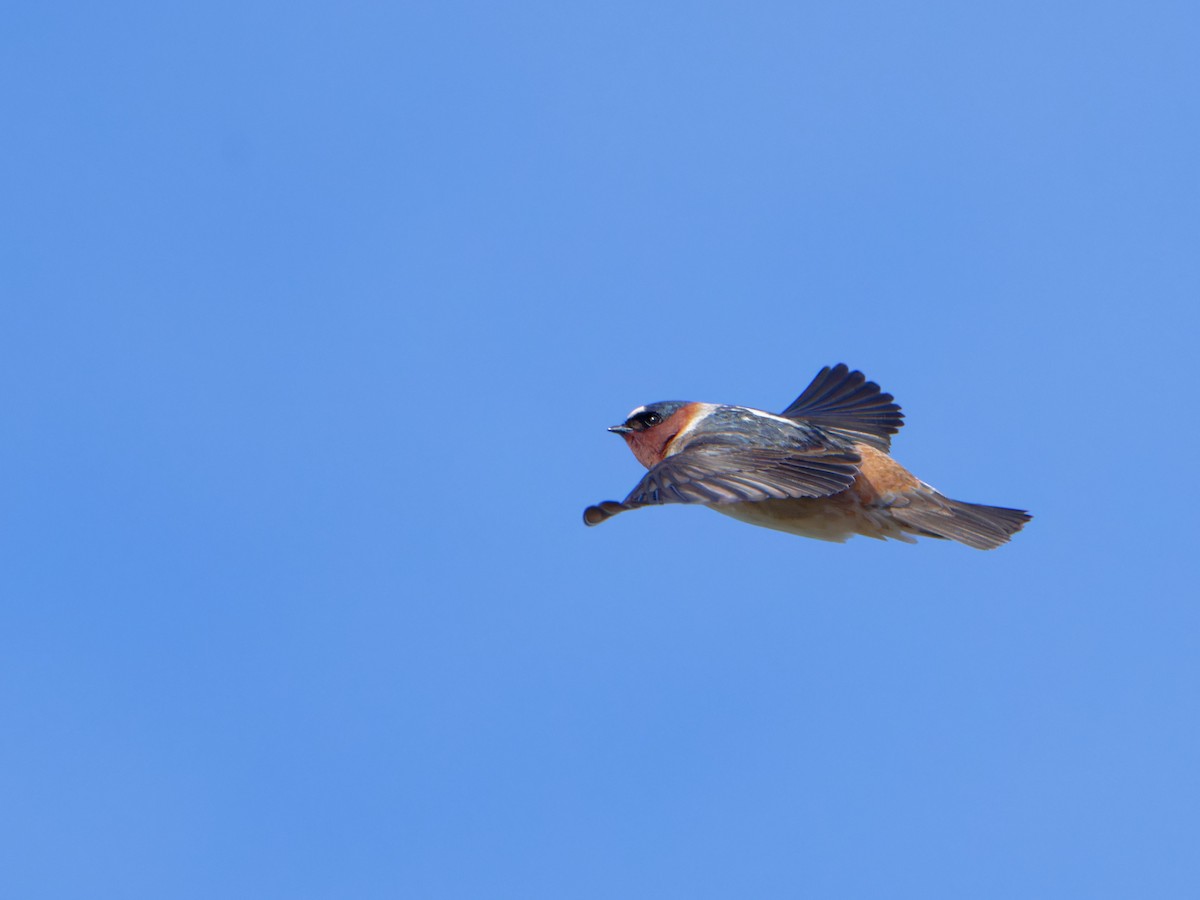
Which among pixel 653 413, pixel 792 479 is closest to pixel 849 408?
pixel 653 413

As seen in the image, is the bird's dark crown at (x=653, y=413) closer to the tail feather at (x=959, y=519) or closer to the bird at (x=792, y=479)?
the bird at (x=792, y=479)

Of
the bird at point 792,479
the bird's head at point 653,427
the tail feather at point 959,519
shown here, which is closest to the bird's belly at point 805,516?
the bird at point 792,479

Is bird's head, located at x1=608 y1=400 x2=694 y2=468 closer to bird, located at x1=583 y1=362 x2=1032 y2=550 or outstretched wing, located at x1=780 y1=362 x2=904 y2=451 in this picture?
bird, located at x1=583 y1=362 x2=1032 y2=550

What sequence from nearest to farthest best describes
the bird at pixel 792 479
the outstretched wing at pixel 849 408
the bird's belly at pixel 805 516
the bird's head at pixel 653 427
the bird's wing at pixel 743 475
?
the bird's wing at pixel 743 475 → the bird at pixel 792 479 → the bird's belly at pixel 805 516 → the bird's head at pixel 653 427 → the outstretched wing at pixel 849 408

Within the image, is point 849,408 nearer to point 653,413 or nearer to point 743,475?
point 653,413

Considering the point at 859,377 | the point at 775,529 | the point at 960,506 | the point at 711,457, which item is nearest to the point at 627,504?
the point at 711,457

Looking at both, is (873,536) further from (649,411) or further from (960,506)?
(649,411)

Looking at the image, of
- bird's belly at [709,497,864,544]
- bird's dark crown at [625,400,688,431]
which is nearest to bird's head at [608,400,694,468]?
bird's dark crown at [625,400,688,431]
